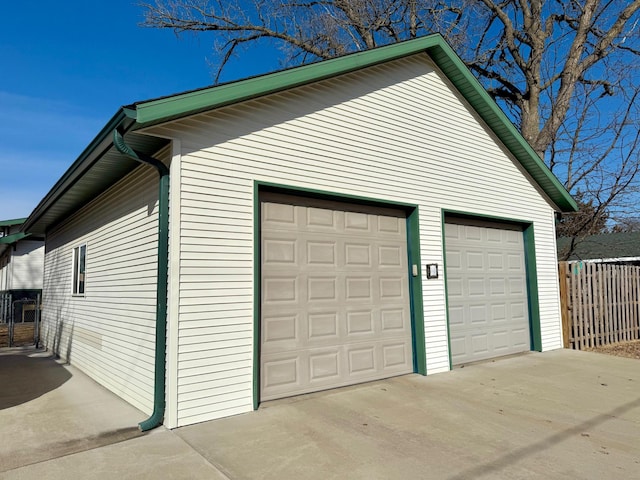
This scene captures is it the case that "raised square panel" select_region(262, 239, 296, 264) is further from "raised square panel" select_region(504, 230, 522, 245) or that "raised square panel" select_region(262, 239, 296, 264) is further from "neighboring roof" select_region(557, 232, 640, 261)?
"neighboring roof" select_region(557, 232, 640, 261)

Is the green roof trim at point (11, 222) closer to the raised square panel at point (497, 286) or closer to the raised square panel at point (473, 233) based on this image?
the raised square panel at point (473, 233)

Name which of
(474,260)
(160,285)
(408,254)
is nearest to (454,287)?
(474,260)

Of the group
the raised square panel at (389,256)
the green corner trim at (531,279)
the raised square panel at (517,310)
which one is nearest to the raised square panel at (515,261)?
the green corner trim at (531,279)

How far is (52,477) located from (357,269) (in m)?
4.30

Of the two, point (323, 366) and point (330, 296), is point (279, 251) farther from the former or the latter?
point (323, 366)

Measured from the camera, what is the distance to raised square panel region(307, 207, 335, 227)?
239 inches

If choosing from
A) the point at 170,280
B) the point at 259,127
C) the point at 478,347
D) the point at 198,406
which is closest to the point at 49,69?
the point at 259,127

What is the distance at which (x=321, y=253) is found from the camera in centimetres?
610

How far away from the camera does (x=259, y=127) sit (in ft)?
18.2

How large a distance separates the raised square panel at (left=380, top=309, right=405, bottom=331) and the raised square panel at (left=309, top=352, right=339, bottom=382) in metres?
1.05

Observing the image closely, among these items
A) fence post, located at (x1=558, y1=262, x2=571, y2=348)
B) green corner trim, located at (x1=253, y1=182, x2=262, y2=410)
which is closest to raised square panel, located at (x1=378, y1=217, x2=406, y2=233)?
green corner trim, located at (x1=253, y1=182, x2=262, y2=410)

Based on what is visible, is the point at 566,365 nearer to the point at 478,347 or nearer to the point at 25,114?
the point at 478,347

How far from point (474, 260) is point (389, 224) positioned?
2.30 meters

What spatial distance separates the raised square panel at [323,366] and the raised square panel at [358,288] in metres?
0.88
